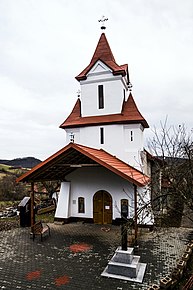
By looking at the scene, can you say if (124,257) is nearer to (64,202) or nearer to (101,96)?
(64,202)

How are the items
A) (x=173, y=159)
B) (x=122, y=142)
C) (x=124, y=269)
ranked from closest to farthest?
(x=124, y=269) → (x=173, y=159) → (x=122, y=142)

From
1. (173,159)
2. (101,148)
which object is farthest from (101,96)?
(173,159)

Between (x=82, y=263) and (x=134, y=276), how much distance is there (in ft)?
6.34

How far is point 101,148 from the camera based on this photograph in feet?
50.3

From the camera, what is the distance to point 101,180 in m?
13.8

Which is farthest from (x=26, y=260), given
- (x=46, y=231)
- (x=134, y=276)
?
(x=134, y=276)

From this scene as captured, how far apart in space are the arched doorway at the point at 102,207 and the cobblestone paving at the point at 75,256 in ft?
2.89

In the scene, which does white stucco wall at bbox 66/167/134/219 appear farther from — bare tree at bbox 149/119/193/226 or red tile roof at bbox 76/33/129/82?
red tile roof at bbox 76/33/129/82

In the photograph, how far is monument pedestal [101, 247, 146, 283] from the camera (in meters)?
7.10

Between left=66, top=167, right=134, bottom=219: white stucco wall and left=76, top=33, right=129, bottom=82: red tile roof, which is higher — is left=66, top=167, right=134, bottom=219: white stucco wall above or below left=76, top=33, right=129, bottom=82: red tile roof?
below

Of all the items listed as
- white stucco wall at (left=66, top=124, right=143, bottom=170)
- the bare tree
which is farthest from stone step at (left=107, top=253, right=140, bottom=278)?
white stucco wall at (left=66, top=124, right=143, bottom=170)

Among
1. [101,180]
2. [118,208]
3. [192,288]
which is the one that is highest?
[101,180]

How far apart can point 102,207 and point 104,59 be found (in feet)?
32.2

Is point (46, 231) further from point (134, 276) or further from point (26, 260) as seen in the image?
point (134, 276)
